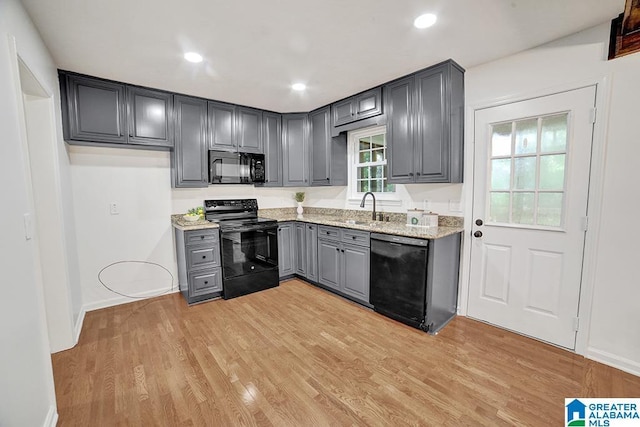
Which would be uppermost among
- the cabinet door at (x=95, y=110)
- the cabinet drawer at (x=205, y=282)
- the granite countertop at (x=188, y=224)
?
the cabinet door at (x=95, y=110)

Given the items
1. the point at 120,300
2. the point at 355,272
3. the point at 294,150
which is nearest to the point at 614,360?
the point at 355,272

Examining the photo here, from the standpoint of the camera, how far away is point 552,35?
2.12 meters

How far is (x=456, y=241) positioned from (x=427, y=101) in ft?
4.71

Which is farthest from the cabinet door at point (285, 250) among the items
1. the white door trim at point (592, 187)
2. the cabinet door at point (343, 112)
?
the white door trim at point (592, 187)

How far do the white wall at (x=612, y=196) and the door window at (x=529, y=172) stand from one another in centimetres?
22

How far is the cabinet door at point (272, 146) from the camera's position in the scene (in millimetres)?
4059

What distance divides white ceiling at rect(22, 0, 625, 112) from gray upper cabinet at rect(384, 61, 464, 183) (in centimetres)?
16

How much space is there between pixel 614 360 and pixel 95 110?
5.07 meters

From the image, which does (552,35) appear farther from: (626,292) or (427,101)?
(626,292)

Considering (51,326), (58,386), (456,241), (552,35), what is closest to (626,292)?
(456,241)

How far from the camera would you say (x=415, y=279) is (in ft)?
8.34

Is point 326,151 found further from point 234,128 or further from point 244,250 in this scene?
point 244,250

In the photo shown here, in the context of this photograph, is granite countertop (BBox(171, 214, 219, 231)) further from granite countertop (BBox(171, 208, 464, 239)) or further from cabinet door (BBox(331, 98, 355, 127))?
cabinet door (BBox(331, 98, 355, 127))

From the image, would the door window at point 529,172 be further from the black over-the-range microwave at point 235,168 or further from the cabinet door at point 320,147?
the black over-the-range microwave at point 235,168
